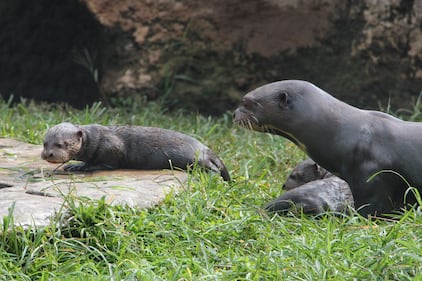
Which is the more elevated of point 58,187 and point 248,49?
point 58,187

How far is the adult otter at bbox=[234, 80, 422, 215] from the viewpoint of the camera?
581 cm

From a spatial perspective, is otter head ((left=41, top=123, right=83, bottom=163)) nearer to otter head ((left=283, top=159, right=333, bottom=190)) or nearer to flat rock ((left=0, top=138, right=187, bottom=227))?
flat rock ((left=0, top=138, right=187, bottom=227))

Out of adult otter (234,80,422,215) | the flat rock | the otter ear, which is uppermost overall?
the otter ear

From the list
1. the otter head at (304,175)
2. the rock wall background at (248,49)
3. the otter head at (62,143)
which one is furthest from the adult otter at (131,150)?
the rock wall background at (248,49)

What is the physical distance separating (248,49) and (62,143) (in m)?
3.73

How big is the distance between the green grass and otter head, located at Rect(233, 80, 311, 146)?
42 centimetres

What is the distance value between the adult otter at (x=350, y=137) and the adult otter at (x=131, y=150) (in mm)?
644

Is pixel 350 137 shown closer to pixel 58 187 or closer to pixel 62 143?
pixel 58 187

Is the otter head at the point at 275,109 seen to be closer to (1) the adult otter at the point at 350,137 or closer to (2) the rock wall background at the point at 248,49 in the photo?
(1) the adult otter at the point at 350,137

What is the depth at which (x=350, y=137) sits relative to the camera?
5875 mm

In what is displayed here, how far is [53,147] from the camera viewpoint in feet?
21.0

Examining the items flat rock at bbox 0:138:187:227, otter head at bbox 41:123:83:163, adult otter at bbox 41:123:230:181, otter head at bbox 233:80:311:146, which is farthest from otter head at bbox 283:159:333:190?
otter head at bbox 41:123:83:163

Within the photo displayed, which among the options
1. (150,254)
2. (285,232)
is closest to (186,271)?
(150,254)

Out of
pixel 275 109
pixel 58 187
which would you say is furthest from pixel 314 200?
pixel 58 187
